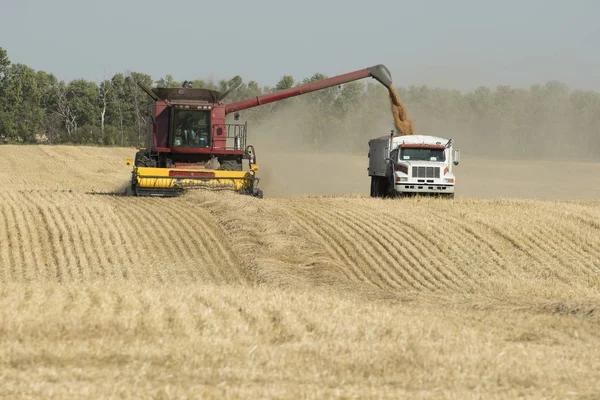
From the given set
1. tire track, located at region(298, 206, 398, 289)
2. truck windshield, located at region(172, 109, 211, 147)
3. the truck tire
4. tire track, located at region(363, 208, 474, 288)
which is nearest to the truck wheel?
the truck tire

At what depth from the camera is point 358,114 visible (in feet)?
264

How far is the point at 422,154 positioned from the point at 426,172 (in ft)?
2.67

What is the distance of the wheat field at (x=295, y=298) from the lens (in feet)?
23.5

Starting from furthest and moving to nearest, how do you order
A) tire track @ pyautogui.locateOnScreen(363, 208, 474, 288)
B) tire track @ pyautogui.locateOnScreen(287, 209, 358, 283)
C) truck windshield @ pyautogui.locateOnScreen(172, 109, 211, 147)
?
truck windshield @ pyautogui.locateOnScreen(172, 109, 211, 147) → tire track @ pyautogui.locateOnScreen(363, 208, 474, 288) → tire track @ pyautogui.locateOnScreen(287, 209, 358, 283)

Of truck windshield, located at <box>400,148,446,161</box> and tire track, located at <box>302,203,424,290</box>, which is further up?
truck windshield, located at <box>400,148,446,161</box>

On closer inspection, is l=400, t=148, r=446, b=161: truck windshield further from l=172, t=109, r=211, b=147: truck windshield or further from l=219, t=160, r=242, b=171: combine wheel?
l=172, t=109, r=211, b=147: truck windshield

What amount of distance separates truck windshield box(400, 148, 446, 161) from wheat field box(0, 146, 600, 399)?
3201 mm

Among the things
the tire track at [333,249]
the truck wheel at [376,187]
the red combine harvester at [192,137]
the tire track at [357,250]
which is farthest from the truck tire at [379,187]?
the tire track at [333,249]

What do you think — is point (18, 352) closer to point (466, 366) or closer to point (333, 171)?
point (466, 366)

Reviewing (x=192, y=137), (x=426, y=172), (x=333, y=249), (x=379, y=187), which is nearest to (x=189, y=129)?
(x=192, y=137)

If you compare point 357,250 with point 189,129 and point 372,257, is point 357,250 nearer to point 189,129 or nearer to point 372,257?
point 372,257

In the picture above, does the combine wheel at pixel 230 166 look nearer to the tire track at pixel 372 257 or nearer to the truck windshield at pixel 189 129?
the truck windshield at pixel 189 129

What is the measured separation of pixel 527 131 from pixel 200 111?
65.5 metres

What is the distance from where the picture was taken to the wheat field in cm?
717
